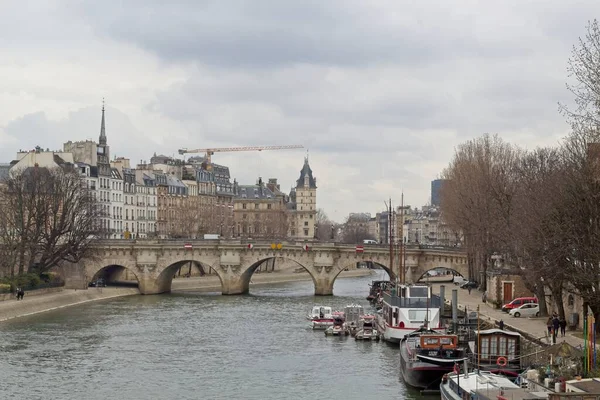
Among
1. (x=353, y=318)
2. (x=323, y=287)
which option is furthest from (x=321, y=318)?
(x=323, y=287)

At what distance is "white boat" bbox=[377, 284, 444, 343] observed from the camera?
6292 centimetres

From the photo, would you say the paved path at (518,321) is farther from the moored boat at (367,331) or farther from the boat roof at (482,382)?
the boat roof at (482,382)

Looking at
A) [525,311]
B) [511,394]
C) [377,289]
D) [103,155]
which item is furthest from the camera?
[103,155]

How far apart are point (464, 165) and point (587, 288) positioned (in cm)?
4954

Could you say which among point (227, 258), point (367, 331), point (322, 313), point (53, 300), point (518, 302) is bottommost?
point (367, 331)

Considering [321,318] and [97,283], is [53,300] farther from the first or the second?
[321,318]

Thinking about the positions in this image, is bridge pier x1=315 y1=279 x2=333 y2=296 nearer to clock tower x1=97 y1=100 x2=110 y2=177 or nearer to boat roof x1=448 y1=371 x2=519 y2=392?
clock tower x1=97 y1=100 x2=110 y2=177

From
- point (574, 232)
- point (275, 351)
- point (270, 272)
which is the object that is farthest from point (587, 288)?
point (270, 272)

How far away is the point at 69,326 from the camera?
240 ft

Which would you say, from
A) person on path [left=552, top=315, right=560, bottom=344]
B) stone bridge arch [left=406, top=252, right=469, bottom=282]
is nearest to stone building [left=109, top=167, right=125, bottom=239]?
stone bridge arch [left=406, top=252, right=469, bottom=282]

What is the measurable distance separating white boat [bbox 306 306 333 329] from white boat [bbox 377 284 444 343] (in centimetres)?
787

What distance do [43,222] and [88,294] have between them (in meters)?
7.84

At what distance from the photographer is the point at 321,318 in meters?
73.4

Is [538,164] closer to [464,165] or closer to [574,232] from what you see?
[464,165]
